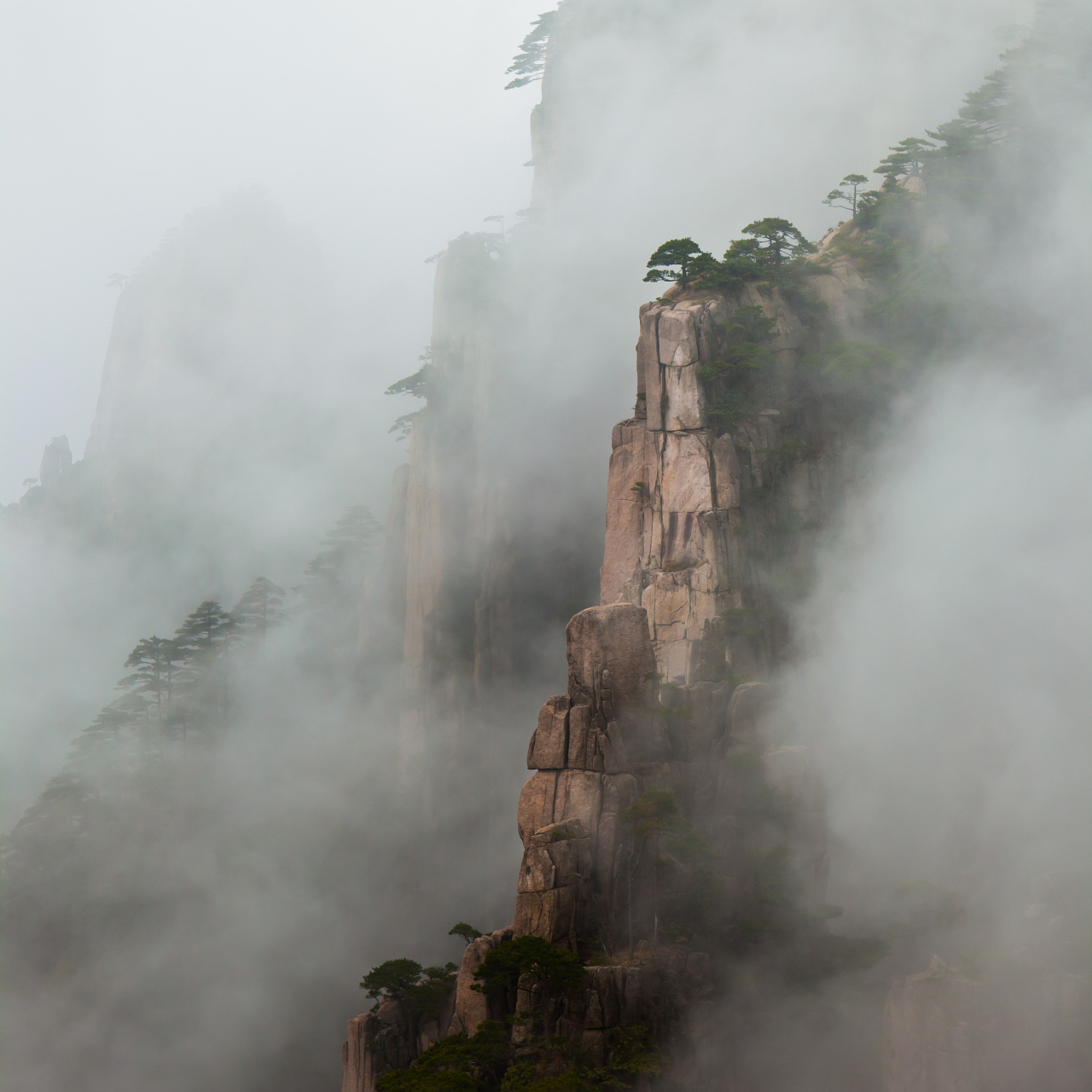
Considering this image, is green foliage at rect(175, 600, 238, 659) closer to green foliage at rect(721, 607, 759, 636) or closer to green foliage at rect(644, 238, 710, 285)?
green foliage at rect(644, 238, 710, 285)

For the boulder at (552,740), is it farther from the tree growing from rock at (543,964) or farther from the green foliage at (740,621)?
the green foliage at (740,621)

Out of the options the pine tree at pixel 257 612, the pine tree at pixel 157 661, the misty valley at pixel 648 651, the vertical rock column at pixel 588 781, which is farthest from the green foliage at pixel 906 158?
the pine tree at pixel 157 661

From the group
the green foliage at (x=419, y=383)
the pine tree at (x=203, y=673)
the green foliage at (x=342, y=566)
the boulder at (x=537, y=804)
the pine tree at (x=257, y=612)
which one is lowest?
the boulder at (x=537, y=804)

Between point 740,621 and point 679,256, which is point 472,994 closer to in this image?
point 740,621

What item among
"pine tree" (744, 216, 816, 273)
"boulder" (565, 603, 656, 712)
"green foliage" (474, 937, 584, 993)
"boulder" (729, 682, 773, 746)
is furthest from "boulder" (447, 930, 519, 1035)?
"pine tree" (744, 216, 816, 273)

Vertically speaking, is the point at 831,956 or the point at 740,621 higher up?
the point at 740,621

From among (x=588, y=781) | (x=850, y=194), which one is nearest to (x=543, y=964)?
(x=588, y=781)

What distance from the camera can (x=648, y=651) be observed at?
2852cm

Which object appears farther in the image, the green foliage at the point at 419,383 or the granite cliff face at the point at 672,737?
the green foliage at the point at 419,383

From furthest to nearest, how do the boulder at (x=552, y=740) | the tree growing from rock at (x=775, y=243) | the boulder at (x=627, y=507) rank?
the tree growing from rock at (x=775, y=243) → the boulder at (x=627, y=507) → the boulder at (x=552, y=740)

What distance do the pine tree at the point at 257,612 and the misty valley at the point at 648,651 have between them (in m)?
0.34

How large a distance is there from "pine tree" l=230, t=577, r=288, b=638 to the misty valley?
34 cm

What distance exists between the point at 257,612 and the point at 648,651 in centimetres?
3466

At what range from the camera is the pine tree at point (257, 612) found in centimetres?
5734
